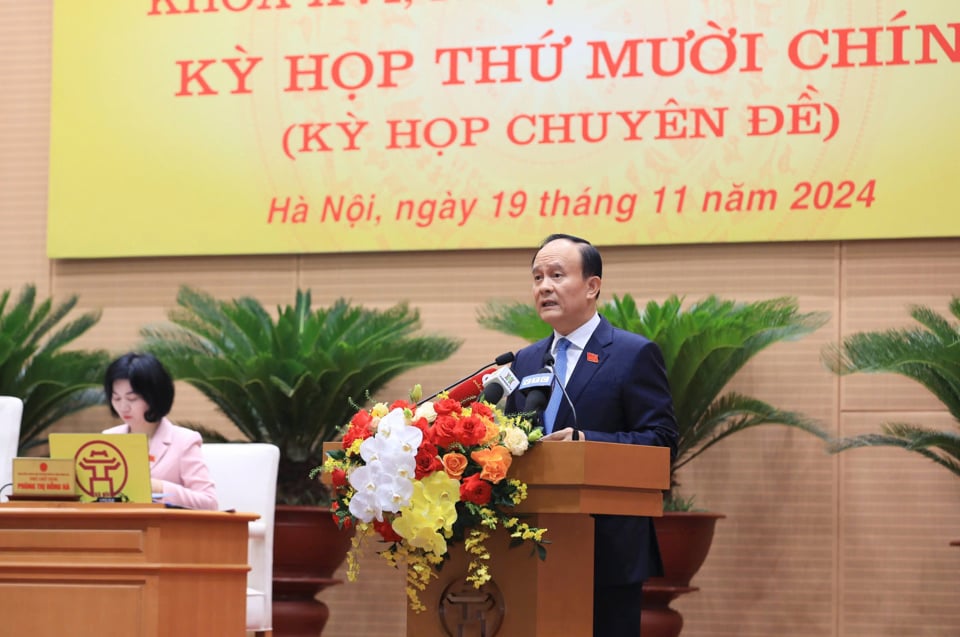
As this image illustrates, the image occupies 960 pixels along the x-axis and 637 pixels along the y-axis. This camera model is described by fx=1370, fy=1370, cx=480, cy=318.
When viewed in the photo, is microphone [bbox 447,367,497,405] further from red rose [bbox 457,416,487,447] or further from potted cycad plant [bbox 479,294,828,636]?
potted cycad plant [bbox 479,294,828,636]

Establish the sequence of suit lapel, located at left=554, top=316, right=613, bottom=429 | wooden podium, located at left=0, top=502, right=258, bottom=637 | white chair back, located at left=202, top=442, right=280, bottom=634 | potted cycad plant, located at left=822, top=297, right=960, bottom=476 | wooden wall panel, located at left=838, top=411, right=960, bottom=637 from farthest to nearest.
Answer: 1. wooden wall panel, located at left=838, top=411, right=960, bottom=637
2. potted cycad plant, located at left=822, top=297, right=960, bottom=476
3. white chair back, located at left=202, top=442, right=280, bottom=634
4. wooden podium, located at left=0, top=502, right=258, bottom=637
5. suit lapel, located at left=554, top=316, right=613, bottom=429

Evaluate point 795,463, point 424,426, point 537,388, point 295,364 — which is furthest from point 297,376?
point 424,426

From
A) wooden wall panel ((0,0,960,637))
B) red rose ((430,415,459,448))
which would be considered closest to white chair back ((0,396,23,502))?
wooden wall panel ((0,0,960,637))

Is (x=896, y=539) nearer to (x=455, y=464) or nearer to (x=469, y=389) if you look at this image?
(x=469, y=389)

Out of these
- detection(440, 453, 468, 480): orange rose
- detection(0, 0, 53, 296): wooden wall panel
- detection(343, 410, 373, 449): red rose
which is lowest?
detection(440, 453, 468, 480): orange rose

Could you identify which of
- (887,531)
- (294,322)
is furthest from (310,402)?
(887,531)

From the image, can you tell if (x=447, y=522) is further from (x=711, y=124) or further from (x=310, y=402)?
(x=711, y=124)

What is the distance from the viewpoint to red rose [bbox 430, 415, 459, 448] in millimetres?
2885

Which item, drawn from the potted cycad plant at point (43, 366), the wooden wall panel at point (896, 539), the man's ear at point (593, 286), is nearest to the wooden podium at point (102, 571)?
the man's ear at point (593, 286)

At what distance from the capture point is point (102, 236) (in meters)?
6.95

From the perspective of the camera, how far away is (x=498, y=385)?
305 centimetres

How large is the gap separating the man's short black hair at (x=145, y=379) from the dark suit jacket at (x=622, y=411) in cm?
203

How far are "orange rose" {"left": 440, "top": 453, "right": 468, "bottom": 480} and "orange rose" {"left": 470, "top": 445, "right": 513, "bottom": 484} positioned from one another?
0.03 meters

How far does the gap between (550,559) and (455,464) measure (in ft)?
1.01
